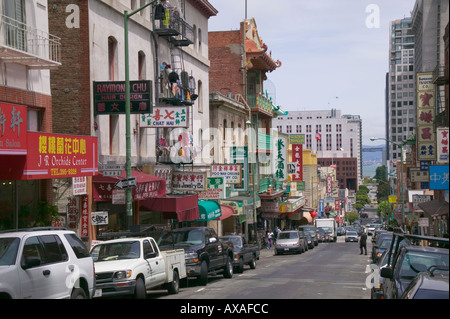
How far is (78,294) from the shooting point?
13.7 m

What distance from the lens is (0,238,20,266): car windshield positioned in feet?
39.1

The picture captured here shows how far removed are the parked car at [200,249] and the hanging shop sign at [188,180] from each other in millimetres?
8986

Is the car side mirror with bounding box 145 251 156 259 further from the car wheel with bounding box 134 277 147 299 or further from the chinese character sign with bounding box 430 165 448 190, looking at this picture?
the chinese character sign with bounding box 430 165 448 190

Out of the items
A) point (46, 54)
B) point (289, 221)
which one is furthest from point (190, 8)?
point (289, 221)

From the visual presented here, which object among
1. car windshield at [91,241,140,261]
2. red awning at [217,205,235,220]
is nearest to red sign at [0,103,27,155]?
car windshield at [91,241,140,261]

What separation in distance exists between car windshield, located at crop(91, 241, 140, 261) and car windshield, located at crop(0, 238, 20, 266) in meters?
6.07

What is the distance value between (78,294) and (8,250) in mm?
2077

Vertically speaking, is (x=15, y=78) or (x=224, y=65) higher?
(x=224, y=65)

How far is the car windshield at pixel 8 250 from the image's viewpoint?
11.9 m

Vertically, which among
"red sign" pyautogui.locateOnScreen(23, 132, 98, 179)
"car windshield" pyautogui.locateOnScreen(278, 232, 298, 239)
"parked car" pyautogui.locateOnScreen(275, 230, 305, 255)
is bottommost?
"parked car" pyautogui.locateOnScreen(275, 230, 305, 255)

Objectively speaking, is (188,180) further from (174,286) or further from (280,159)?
(280,159)

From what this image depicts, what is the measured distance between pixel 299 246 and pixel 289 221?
43380 millimetres

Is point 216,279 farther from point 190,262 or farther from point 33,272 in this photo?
point 33,272

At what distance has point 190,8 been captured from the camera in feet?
135
